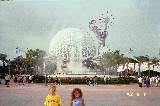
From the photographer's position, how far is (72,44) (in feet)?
205

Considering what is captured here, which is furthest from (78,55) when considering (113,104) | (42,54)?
(113,104)

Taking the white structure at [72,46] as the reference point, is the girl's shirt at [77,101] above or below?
below

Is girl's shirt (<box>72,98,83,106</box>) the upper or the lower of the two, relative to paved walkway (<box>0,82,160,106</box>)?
upper

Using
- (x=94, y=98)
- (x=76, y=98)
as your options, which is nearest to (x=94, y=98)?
(x=94, y=98)

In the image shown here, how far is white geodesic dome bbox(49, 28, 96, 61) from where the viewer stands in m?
61.0

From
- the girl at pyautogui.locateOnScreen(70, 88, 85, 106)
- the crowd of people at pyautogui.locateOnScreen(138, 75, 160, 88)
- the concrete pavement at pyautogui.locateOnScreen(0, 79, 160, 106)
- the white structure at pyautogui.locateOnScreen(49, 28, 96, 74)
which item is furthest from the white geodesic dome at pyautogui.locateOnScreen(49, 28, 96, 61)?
the girl at pyautogui.locateOnScreen(70, 88, 85, 106)

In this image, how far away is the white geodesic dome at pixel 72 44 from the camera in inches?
2400

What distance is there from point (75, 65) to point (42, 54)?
20.7ft

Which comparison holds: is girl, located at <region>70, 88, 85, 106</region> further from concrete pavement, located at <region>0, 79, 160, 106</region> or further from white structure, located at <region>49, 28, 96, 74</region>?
white structure, located at <region>49, 28, 96, 74</region>

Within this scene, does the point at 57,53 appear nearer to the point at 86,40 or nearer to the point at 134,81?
the point at 86,40

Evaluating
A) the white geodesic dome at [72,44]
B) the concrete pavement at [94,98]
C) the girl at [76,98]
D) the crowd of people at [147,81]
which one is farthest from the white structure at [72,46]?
the girl at [76,98]

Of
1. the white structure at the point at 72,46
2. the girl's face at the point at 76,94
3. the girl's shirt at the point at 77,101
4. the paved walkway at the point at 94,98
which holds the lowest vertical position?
the paved walkway at the point at 94,98

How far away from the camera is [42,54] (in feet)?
207

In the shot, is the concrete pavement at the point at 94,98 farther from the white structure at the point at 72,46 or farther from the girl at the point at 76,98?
the white structure at the point at 72,46
